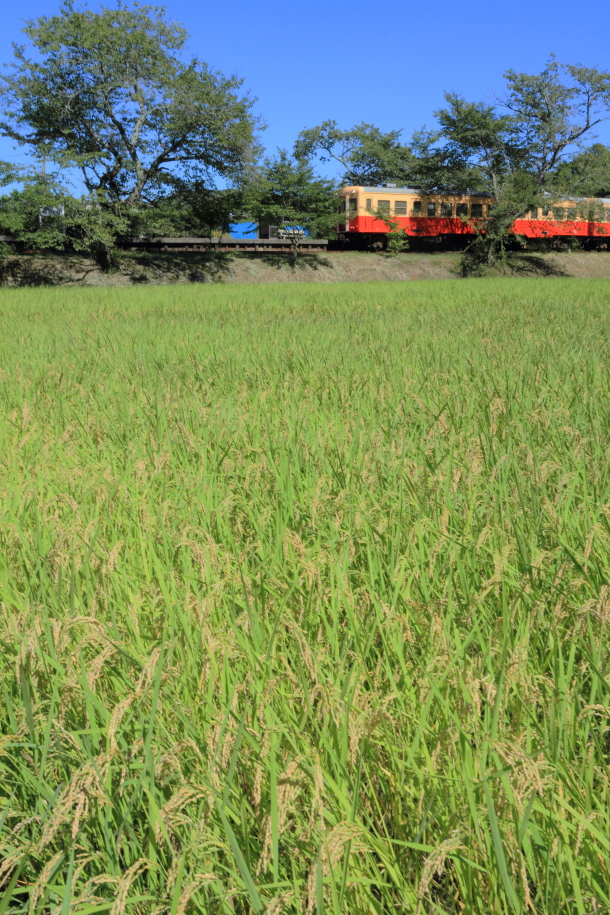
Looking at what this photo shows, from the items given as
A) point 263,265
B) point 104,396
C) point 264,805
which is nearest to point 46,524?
point 264,805

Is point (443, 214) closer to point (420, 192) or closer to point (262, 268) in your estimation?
point (420, 192)

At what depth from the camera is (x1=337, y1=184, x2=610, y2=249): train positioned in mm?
35531

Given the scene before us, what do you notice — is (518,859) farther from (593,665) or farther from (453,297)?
(453,297)

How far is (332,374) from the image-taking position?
5688mm

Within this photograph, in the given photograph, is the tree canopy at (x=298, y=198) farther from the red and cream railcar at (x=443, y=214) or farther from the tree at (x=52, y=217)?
the tree at (x=52, y=217)

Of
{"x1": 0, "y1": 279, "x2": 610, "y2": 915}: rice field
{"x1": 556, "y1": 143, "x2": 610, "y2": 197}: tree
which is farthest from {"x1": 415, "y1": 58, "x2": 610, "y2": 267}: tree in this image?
{"x1": 0, "y1": 279, "x2": 610, "y2": 915}: rice field

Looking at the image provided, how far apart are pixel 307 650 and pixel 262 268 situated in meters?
35.0

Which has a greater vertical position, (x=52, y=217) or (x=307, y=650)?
(x=52, y=217)

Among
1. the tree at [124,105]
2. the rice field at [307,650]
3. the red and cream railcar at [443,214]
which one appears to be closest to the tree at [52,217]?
the tree at [124,105]

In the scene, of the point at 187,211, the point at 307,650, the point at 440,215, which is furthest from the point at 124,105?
the point at 307,650

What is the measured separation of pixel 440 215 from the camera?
38031 mm

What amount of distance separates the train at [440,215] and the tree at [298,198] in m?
1.24

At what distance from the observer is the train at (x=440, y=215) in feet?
117

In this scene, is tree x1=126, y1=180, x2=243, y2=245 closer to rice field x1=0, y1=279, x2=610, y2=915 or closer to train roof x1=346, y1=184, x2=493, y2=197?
train roof x1=346, y1=184, x2=493, y2=197
